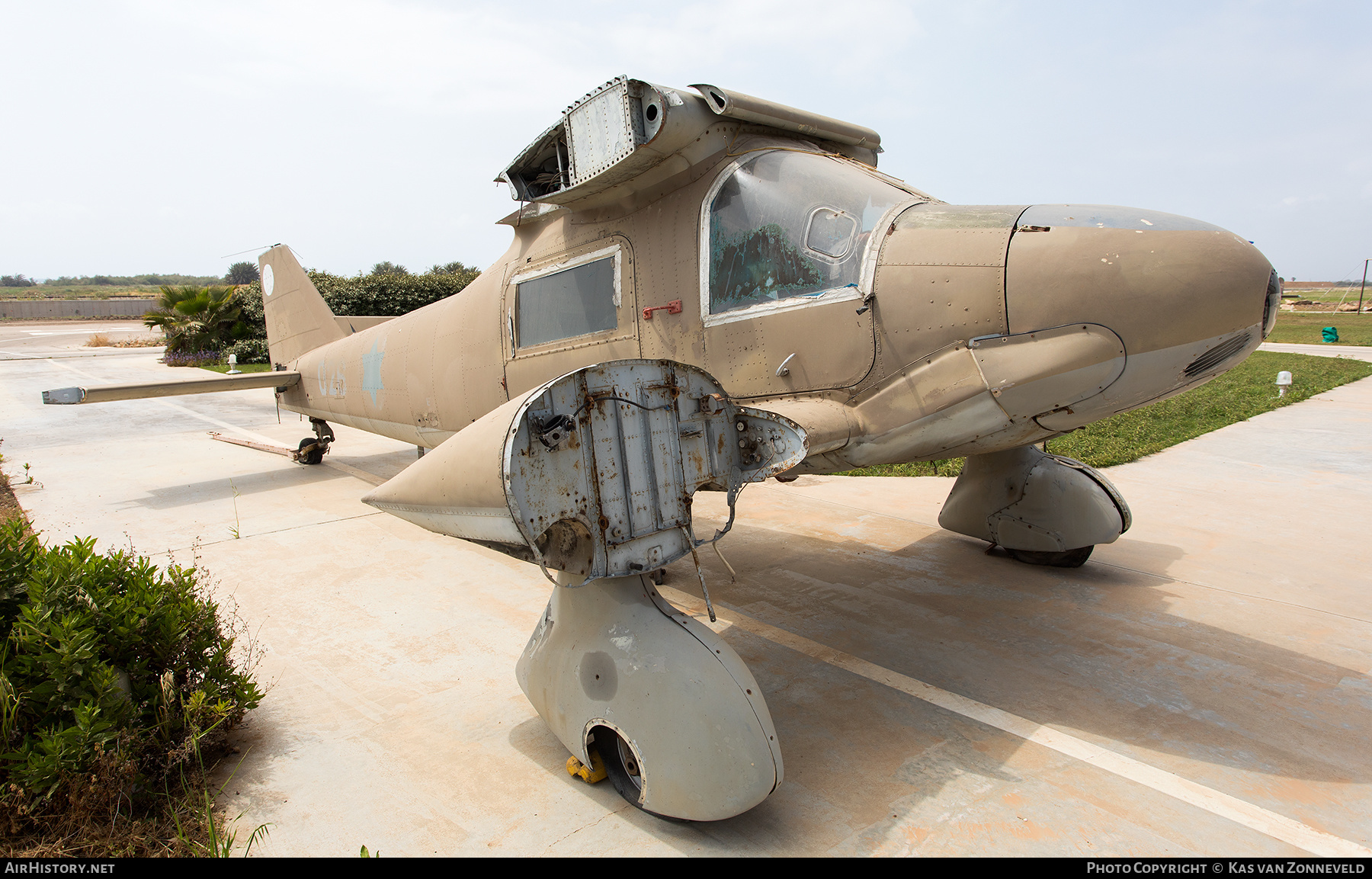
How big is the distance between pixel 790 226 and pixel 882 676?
259cm

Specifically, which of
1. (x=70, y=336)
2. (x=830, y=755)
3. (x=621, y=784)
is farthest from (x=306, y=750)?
(x=70, y=336)

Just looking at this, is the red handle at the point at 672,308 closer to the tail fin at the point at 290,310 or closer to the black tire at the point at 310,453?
the tail fin at the point at 290,310

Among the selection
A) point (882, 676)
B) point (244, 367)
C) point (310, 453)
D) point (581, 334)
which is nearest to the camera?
point (882, 676)

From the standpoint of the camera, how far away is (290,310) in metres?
9.88

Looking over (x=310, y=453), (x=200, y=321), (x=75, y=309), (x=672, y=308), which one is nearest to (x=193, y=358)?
(x=200, y=321)

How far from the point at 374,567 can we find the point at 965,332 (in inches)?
196

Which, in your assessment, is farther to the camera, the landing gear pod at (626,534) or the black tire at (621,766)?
the black tire at (621,766)

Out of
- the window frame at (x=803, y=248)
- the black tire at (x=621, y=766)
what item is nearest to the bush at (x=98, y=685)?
the black tire at (x=621, y=766)

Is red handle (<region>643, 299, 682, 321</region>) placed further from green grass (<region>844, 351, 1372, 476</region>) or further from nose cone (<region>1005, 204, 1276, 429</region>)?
green grass (<region>844, 351, 1372, 476</region>)

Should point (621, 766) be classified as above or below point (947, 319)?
below

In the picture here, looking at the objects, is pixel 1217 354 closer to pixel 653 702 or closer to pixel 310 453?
pixel 653 702

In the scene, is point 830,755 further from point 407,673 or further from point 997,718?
point 407,673

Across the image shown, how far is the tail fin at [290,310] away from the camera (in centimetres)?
962

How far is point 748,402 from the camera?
13.9 feet
